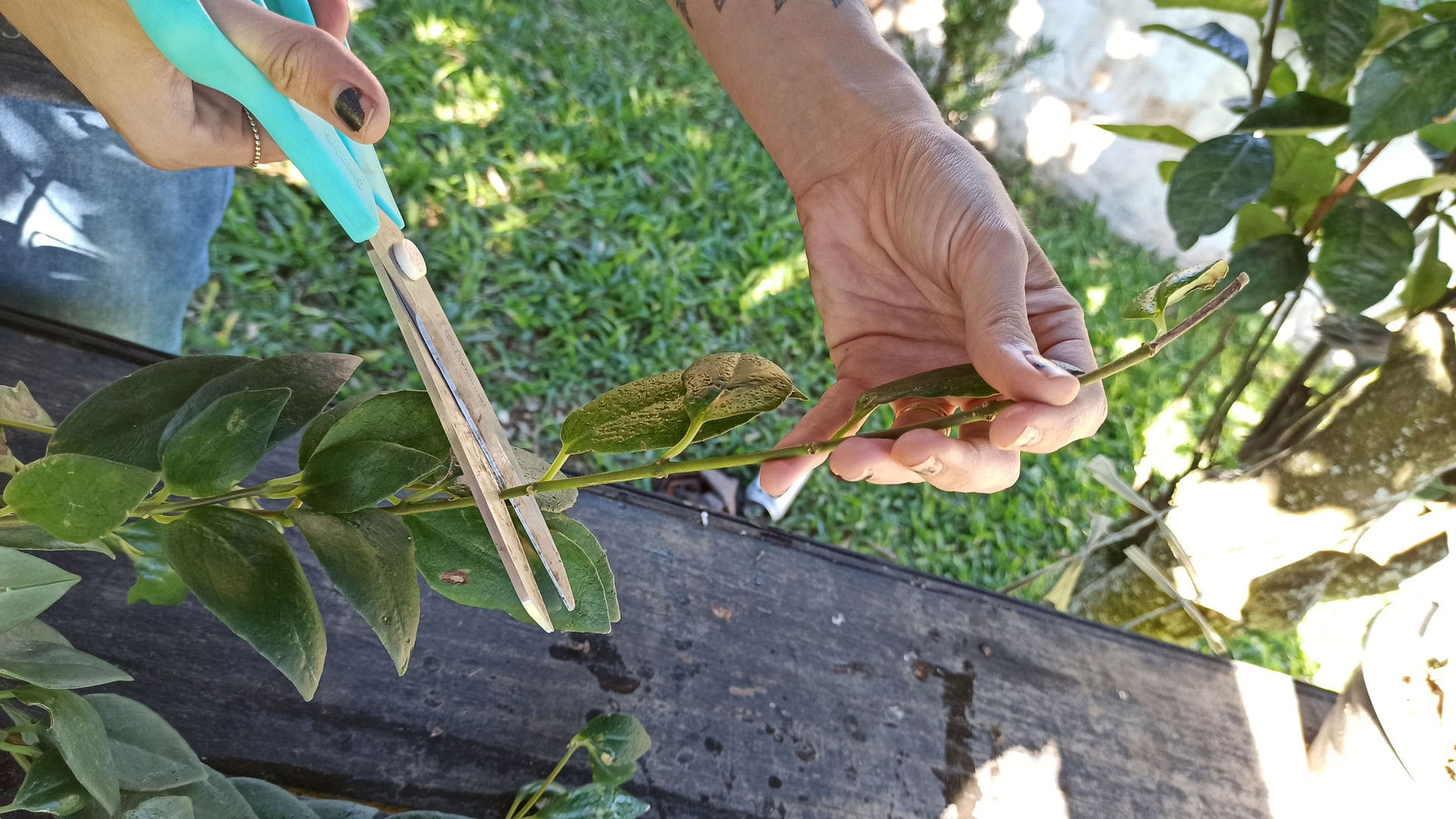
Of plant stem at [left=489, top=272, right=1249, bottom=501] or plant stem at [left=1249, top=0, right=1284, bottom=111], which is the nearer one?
plant stem at [left=489, top=272, right=1249, bottom=501]

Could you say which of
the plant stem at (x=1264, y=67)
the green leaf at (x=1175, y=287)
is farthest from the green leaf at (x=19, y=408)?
the plant stem at (x=1264, y=67)

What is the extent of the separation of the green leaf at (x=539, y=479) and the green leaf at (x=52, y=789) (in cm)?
27

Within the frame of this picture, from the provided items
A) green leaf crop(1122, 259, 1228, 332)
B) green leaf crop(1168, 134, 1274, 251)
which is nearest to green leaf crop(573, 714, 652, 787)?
green leaf crop(1122, 259, 1228, 332)

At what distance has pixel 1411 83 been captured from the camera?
35.6 inches

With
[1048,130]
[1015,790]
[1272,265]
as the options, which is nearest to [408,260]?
[1015,790]

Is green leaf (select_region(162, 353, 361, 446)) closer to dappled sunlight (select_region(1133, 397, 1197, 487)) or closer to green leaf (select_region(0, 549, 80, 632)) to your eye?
green leaf (select_region(0, 549, 80, 632))

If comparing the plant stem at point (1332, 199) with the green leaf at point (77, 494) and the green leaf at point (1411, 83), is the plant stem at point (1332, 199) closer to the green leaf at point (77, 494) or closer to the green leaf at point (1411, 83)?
the green leaf at point (1411, 83)

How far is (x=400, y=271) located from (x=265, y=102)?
128 mm

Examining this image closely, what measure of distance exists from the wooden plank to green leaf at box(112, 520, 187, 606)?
158 mm

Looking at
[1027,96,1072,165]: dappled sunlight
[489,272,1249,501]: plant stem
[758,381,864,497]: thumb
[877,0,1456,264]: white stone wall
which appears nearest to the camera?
[489,272,1249,501]: plant stem

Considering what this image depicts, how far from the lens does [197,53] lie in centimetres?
52

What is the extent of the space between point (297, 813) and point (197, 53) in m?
0.46

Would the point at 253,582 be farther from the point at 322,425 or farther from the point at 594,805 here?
the point at 594,805

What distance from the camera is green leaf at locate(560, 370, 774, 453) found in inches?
19.0
